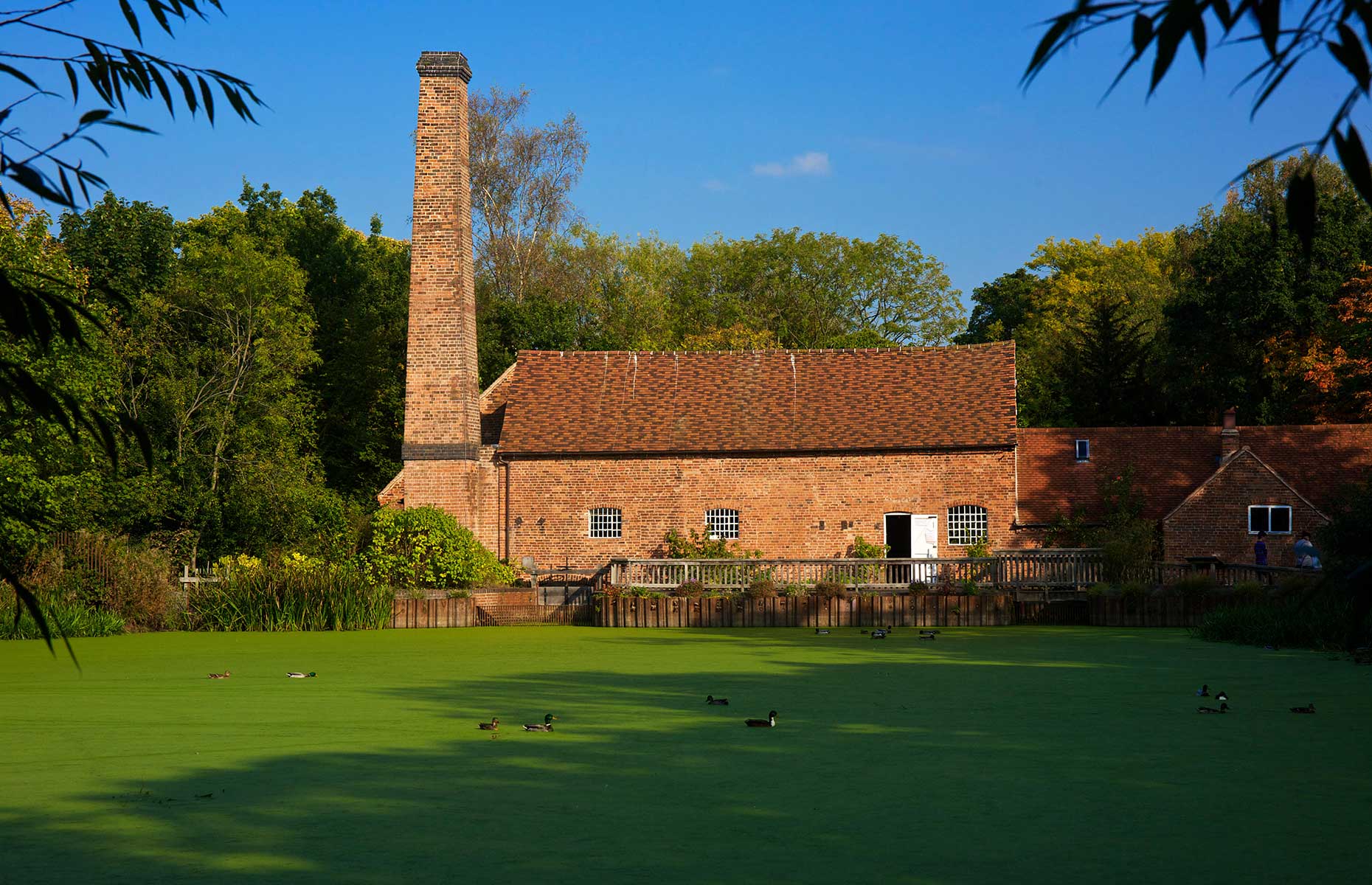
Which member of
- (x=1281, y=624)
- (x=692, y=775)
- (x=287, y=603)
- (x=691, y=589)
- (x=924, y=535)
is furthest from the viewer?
(x=924, y=535)

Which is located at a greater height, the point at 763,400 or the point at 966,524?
the point at 763,400

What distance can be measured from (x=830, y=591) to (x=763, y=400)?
10133mm

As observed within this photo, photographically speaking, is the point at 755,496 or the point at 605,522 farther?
the point at 605,522

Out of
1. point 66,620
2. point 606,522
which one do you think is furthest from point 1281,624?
point 66,620

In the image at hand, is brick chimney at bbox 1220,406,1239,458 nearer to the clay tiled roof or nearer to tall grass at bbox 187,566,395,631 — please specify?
the clay tiled roof

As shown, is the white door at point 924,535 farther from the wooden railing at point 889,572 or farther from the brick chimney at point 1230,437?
the brick chimney at point 1230,437

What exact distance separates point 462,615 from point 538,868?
1881 cm

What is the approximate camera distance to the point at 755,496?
105 feet

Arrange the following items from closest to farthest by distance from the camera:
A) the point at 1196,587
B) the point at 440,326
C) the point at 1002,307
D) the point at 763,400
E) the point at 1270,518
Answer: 1. the point at 1196,587
2. the point at 440,326
3. the point at 1270,518
4. the point at 763,400
5. the point at 1002,307

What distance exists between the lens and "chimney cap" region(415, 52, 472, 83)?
2983 cm

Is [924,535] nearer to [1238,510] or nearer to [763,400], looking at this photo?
[763,400]

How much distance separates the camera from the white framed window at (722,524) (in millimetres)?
32156

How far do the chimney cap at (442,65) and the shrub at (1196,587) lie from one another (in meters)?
18.8

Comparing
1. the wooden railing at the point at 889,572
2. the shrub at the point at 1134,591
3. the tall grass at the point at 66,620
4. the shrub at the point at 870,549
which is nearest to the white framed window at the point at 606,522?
the wooden railing at the point at 889,572
